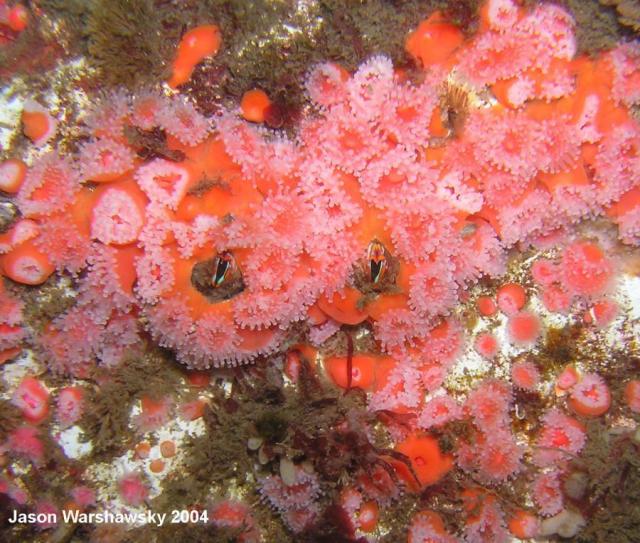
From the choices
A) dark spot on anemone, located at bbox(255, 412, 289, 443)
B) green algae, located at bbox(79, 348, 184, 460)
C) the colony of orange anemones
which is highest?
the colony of orange anemones

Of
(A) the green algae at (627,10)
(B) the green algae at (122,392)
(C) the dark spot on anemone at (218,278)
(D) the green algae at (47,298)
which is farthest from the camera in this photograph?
(B) the green algae at (122,392)

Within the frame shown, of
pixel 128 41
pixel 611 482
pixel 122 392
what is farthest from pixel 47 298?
pixel 611 482

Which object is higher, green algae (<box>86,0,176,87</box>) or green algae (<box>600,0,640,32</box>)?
green algae (<box>86,0,176,87</box>)

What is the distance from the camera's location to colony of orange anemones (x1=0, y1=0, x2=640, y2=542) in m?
3.41

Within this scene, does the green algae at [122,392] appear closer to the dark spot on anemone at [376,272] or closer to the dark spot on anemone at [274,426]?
the dark spot on anemone at [274,426]

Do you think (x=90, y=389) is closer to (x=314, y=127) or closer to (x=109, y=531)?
(x=109, y=531)

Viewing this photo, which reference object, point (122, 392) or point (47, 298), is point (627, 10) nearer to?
point (47, 298)

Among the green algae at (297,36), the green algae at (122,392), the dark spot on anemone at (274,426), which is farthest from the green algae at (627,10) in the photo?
the green algae at (122,392)

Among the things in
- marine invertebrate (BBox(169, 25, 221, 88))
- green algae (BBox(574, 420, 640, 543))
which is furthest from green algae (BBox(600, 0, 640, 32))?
green algae (BBox(574, 420, 640, 543))

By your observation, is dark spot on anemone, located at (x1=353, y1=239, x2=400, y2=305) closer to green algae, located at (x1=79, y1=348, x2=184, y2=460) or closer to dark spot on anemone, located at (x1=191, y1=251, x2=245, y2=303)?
dark spot on anemone, located at (x1=191, y1=251, x2=245, y2=303)

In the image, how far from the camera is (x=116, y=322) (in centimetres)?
396

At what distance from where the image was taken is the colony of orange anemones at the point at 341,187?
341 cm

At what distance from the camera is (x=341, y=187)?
353cm

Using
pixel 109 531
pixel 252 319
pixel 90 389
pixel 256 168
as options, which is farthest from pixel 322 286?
pixel 109 531
